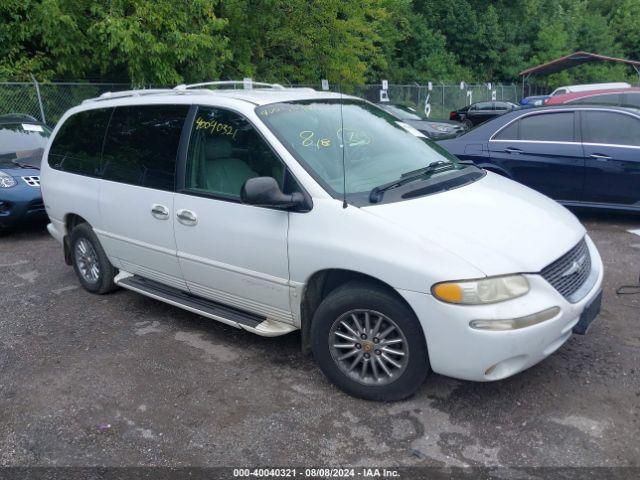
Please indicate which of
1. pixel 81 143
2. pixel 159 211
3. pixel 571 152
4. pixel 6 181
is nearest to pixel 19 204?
pixel 6 181

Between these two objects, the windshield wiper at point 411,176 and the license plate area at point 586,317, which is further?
the windshield wiper at point 411,176

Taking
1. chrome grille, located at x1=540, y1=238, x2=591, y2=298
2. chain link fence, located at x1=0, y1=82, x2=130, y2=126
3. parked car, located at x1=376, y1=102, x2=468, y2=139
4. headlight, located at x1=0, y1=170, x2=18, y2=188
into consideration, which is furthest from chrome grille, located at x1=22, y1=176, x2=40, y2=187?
parked car, located at x1=376, y1=102, x2=468, y2=139

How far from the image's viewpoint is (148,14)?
12.8m

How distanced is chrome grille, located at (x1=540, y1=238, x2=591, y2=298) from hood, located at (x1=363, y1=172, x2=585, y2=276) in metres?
0.05

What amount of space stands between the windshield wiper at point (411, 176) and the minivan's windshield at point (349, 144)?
0.06 ft

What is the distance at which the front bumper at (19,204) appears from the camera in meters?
7.58

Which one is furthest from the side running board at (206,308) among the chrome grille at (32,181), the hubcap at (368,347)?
the chrome grille at (32,181)

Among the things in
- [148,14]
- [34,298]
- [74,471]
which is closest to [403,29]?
[148,14]

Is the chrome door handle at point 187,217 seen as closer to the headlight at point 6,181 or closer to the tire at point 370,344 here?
the tire at point 370,344

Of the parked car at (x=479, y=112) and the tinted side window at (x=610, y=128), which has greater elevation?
the tinted side window at (x=610, y=128)

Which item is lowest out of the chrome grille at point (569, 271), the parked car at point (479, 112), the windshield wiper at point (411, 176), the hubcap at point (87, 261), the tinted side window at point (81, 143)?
the parked car at point (479, 112)

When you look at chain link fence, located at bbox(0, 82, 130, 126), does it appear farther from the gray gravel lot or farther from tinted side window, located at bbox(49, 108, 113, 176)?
the gray gravel lot

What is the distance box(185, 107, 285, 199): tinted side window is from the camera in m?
3.92

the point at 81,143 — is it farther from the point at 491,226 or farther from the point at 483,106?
the point at 483,106
